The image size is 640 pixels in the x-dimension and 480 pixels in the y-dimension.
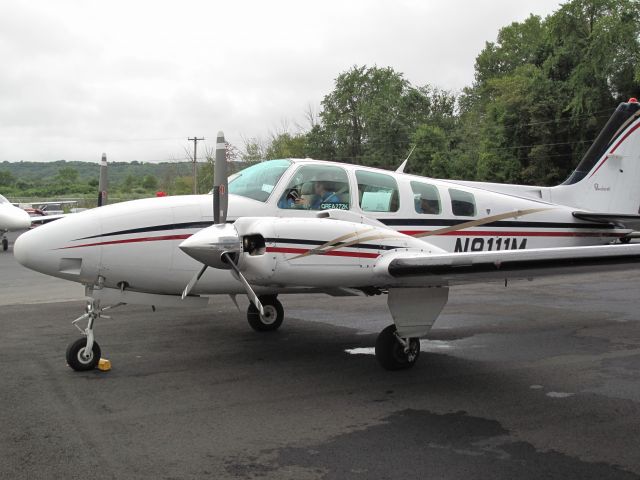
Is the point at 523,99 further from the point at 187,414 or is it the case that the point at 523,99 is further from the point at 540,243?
the point at 187,414

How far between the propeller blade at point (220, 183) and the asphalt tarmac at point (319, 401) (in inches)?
72.7

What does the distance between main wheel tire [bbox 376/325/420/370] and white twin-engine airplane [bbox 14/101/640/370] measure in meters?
0.01

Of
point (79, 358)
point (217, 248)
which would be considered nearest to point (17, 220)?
point (79, 358)

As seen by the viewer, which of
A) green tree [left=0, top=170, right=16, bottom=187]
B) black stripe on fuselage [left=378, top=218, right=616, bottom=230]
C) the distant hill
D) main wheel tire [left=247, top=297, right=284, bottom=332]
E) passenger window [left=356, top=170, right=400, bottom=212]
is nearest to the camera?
passenger window [left=356, top=170, right=400, bottom=212]

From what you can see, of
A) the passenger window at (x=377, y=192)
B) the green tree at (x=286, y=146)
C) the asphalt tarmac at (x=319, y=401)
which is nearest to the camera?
the asphalt tarmac at (x=319, y=401)

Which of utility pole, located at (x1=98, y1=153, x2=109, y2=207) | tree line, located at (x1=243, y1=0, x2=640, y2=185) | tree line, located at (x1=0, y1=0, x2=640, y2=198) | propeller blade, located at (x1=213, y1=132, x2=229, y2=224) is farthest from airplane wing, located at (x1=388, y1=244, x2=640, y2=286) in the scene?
tree line, located at (x1=243, y1=0, x2=640, y2=185)

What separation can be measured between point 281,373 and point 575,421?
3184 mm

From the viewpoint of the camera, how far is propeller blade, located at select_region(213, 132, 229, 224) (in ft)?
21.5

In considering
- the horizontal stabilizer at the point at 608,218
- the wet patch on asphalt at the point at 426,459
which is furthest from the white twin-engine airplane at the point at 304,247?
the wet patch on asphalt at the point at 426,459

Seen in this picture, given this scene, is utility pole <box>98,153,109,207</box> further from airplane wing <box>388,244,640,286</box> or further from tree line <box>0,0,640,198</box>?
tree line <box>0,0,640,198</box>

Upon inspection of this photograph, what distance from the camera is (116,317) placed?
417 inches

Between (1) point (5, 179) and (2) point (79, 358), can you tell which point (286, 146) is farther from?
(2) point (79, 358)

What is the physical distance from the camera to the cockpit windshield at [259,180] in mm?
7469

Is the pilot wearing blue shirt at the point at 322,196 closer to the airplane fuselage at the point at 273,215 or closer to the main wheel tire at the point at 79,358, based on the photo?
the airplane fuselage at the point at 273,215
